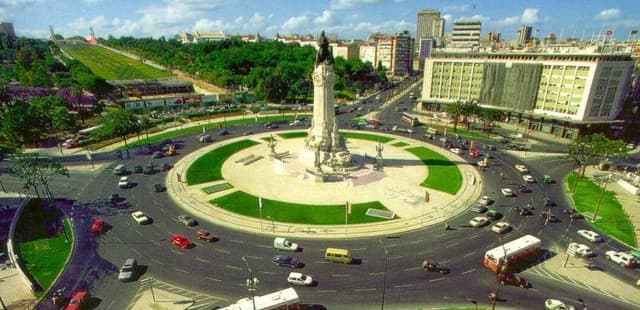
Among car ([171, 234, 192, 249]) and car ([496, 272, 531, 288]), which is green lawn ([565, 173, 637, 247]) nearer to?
car ([496, 272, 531, 288])

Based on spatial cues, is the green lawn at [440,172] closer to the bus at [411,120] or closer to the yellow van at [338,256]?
the bus at [411,120]

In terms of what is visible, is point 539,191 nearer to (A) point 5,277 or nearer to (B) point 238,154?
(B) point 238,154

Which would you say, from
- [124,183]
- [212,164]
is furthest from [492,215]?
[124,183]

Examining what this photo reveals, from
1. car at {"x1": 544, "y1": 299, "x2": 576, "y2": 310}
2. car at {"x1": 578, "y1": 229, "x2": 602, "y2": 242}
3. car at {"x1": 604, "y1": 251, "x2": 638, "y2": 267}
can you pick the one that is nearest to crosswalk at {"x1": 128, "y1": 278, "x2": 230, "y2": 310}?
car at {"x1": 544, "y1": 299, "x2": 576, "y2": 310}

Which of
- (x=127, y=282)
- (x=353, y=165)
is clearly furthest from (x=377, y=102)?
(x=127, y=282)

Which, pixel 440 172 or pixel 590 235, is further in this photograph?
pixel 440 172

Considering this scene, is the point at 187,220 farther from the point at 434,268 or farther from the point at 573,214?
the point at 573,214

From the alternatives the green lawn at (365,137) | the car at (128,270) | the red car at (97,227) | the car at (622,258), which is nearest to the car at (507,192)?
the car at (622,258)
